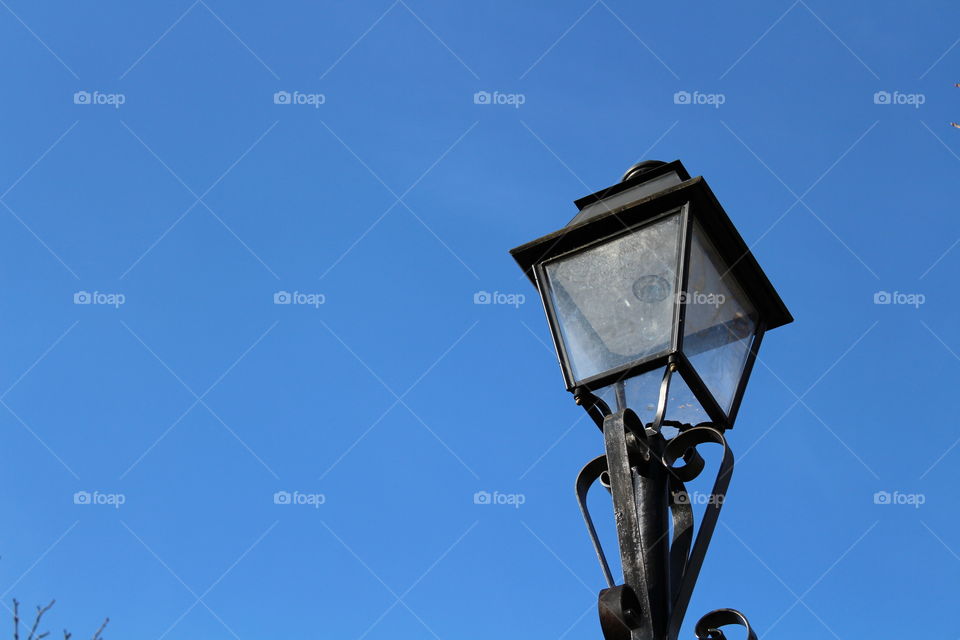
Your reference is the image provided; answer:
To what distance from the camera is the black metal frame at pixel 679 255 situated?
3.30 m

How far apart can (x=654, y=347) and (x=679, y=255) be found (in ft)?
1.11

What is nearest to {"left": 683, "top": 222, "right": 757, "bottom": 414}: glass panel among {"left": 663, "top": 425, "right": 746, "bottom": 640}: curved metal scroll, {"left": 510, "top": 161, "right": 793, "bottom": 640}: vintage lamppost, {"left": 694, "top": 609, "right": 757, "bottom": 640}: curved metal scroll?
{"left": 510, "top": 161, "right": 793, "bottom": 640}: vintage lamppost

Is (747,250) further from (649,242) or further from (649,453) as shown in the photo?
(649,453)

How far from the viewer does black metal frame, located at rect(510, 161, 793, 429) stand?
330 cm

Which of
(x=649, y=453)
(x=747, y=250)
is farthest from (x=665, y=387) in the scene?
(x=747, y=250)

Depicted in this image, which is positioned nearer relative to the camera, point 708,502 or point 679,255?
point 708,502

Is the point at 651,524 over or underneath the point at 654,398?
underneath

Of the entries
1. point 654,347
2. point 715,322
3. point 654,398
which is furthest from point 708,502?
point 715,322

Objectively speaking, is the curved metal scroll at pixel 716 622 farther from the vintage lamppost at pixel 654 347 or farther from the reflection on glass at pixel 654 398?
the reflection on glass at pixel 654 398

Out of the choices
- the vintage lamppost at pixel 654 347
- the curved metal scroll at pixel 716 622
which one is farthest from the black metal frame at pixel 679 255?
the curved metal scroll at pixel 716 622

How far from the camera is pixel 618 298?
11.3ft

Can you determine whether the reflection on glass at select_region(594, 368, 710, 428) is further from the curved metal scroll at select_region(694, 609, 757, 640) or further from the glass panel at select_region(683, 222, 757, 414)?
the curved metal scroll at select_region(694, 609, 757, 640)

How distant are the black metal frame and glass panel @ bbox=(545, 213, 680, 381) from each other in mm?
26

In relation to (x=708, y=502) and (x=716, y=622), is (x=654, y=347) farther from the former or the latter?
(x=716, y=622)
